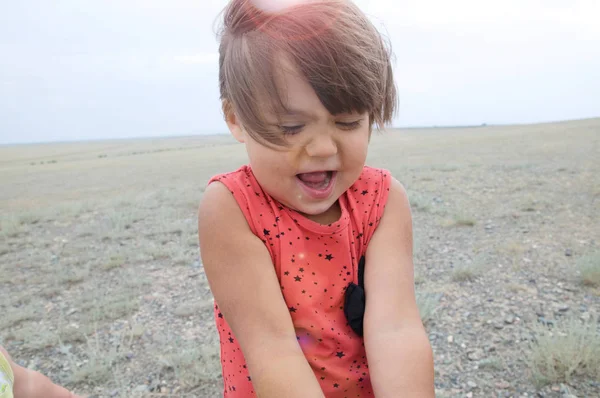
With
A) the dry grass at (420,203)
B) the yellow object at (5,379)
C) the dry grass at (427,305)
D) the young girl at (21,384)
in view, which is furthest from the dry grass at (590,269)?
the yellow object at (5,379)

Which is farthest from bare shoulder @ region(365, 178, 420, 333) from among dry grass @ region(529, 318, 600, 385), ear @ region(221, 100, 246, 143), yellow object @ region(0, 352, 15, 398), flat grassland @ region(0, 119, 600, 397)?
dry grass @ region(529, 318, 600, 385)

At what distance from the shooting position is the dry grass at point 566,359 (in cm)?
234

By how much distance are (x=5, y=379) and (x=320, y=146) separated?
1252mm

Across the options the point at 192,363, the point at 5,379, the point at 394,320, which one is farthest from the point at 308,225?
the point at 192,363

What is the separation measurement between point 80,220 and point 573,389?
7.97m

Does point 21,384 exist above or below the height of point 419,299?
above

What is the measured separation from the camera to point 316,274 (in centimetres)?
117

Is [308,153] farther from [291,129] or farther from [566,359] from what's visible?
[566,359]

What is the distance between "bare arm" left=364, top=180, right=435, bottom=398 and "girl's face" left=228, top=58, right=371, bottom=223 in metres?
0.21

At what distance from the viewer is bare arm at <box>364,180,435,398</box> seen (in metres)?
1.08

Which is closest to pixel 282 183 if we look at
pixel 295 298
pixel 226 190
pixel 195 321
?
pixel 226 190

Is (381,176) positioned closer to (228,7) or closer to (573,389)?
(228,7)

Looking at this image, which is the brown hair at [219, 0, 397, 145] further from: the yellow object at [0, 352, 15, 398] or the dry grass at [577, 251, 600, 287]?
the dry grass at [577, 251, 600, 287]

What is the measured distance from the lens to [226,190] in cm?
113
